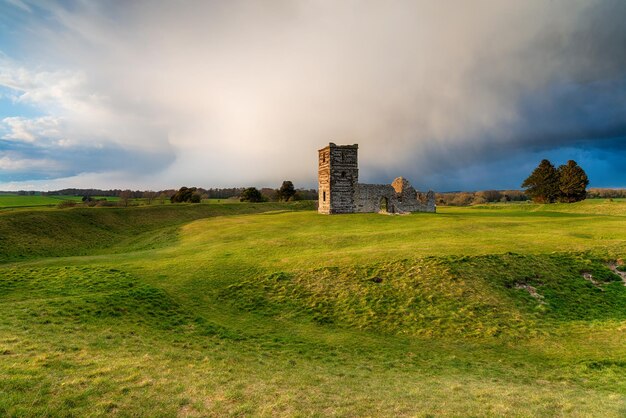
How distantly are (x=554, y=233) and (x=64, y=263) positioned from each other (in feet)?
128

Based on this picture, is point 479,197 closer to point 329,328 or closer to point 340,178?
point 340,178

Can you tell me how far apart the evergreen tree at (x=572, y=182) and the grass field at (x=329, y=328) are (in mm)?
58858

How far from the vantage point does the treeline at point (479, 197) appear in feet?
413

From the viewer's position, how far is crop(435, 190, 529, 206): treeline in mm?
125750

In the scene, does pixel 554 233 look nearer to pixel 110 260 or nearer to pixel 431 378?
pixel 431 378

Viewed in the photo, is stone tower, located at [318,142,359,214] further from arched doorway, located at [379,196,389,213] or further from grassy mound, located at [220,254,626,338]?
grassy mound, located at [220,254,626,338]

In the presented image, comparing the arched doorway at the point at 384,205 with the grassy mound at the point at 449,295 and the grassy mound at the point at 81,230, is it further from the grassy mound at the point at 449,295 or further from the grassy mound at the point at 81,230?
the grassy mound at the point at 449,295

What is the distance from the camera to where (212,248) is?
29.4m

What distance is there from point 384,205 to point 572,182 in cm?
5044

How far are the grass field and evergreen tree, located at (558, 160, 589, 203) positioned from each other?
193ft

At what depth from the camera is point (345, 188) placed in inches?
2128

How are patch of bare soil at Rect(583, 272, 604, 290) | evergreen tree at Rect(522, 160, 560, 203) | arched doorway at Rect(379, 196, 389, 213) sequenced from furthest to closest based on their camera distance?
evergreen tree at Rect(522, 160, 560, 203), arched doorway at Rect(379, 196, 389, 213), patch of bare soil at Rect(583, 272, 604, 290)

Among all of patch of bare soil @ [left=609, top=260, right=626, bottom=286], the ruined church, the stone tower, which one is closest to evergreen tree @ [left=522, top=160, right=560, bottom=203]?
the ruined church

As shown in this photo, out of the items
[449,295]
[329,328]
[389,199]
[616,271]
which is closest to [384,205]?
[389,199]
